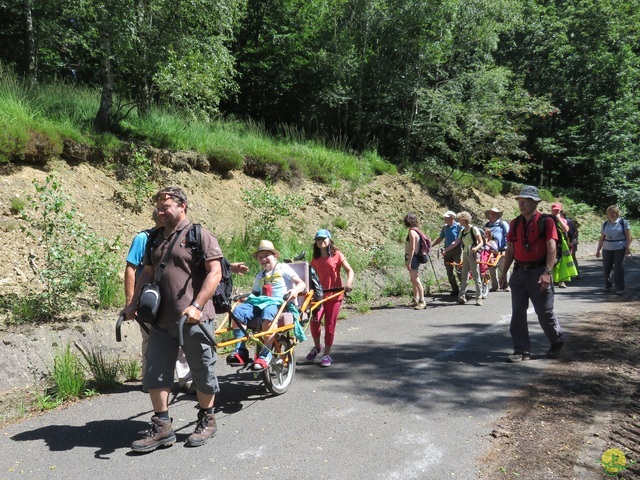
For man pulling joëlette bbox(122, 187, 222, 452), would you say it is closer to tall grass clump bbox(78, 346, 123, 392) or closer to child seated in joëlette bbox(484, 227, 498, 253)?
tall grass clump bbox(78, 346, 123, 392)

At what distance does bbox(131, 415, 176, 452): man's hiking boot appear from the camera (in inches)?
176

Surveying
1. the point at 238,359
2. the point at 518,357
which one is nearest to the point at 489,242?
the point at 518,357

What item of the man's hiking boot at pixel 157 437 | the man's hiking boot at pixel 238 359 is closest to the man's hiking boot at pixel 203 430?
the man's hiking boot at pixel 157 437

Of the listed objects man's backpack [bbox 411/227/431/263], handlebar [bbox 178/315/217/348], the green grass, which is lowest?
handlebar [bbox 178/315/217/348]

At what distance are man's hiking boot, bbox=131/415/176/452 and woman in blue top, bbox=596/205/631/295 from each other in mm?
10494

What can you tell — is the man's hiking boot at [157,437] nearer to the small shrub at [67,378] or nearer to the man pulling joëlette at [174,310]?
the man pulling joëlette at [174,310]

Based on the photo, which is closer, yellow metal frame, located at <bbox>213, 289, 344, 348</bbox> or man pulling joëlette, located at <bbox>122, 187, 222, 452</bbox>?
man pulling joëlette, located at <bbox>122, 187, 222, 452</bbox>

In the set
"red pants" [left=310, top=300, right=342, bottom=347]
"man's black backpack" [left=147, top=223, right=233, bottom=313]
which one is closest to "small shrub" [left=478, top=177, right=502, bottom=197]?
"red pants" [left=310, top=300, right=342, bottom=347]

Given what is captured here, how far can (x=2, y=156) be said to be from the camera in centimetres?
985

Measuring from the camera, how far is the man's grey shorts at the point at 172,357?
4531 millimetres

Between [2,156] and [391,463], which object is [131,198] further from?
[391,463]

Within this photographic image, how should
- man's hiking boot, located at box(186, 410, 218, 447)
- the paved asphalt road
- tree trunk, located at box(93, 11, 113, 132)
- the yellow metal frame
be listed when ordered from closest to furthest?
the paved asphalt road → man's hiking boot, located at box(186, 410, 218, 447) → the yellow metal frame → tree trunk, located at box(93, 11, 113, 132)

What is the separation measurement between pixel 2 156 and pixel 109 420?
6.59 meters

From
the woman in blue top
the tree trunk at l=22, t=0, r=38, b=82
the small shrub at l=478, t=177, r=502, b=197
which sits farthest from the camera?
the small shrub at l=478, t=177, r=502, b=197
